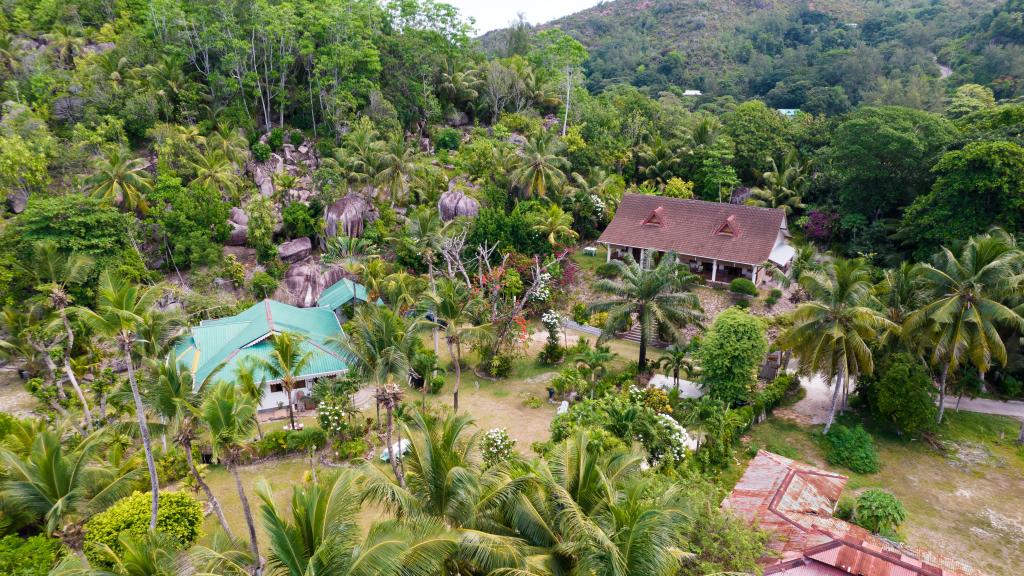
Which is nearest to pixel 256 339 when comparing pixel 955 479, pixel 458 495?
pixel 458 495

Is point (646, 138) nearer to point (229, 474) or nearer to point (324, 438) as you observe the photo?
point (324, 438)

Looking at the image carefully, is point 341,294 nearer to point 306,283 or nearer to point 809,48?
point 306,283

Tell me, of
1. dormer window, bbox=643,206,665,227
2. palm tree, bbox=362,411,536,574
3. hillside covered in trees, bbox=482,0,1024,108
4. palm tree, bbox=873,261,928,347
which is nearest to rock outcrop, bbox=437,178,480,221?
dormer window, bbox=643,206,665,227

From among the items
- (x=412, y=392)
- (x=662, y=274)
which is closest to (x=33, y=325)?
(x=412, y=392)

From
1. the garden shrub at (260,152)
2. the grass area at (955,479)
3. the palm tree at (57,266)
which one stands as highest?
the garden shrub at (260,152)

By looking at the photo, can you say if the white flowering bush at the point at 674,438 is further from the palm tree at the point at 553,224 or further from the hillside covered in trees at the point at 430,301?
the palm tree at the point at 553,224

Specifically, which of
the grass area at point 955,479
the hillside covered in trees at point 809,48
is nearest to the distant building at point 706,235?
the grass area at point 955,479
